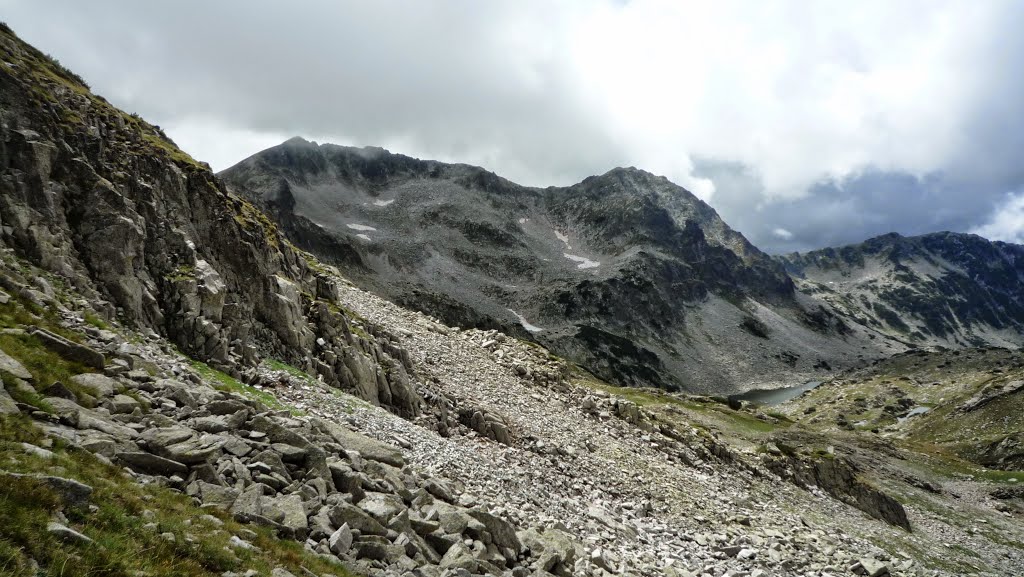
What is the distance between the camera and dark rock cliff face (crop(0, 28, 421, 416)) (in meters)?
21.4

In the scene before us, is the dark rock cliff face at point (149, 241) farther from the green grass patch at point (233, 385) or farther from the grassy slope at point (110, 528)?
the grassy slope at point (110, 528)

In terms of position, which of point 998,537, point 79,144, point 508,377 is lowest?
point 998,537

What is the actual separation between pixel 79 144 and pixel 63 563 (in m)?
26.6

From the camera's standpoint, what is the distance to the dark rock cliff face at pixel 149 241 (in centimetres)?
2141

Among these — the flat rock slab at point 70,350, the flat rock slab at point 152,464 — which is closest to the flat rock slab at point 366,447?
the flat rock slab at point 152,464

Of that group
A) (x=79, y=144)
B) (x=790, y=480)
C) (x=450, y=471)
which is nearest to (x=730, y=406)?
(x=790, y=480)

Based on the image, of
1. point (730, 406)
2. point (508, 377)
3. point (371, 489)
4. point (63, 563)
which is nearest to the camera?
point (63, 563)

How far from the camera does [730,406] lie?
380ft

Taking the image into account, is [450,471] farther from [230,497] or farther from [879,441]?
[879,441]

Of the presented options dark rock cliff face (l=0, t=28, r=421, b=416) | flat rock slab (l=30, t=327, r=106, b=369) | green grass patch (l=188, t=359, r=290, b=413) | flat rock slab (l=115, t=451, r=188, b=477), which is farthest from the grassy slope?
dark rock cliff face (l=0, t=28, r=421, b=416)

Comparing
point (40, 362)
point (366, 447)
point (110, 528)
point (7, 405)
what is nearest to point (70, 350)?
point (40, 362)

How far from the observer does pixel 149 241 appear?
25328 mm

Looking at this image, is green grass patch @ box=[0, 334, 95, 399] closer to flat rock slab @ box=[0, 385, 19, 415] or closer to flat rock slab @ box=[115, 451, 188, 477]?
flat rock slab @ box=[0, 385, 19, 415]

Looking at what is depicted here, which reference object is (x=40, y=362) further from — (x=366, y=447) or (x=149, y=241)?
(x=149, y=241)
